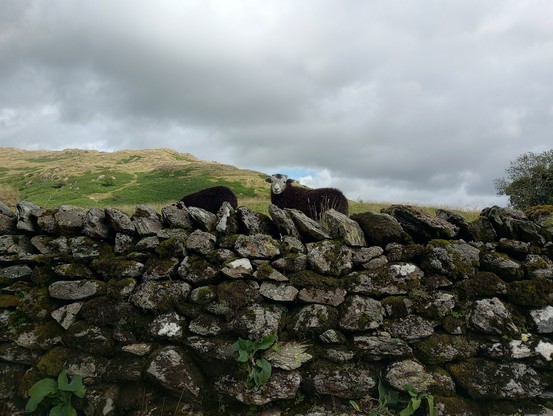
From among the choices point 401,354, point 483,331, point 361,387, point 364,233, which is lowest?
point 361,387

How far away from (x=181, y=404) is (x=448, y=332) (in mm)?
3668

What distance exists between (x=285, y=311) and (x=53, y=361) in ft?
10.7

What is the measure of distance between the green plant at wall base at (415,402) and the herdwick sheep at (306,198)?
542 centimetres

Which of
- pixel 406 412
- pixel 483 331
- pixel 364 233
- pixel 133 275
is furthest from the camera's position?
pixel 364 233

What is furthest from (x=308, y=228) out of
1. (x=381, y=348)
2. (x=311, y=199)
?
(x=311, y=199)

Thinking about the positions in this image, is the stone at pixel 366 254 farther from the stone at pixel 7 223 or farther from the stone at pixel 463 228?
the stone at pixel 7 223

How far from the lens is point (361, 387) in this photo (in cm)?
459

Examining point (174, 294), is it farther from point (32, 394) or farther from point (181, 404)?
point (32, 394)

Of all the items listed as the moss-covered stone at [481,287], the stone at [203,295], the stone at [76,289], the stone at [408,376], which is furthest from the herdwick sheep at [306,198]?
the stone at [76,289]

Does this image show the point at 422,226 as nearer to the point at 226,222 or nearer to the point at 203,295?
the point at 226,222

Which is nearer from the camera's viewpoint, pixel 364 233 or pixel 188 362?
pixel 188 362

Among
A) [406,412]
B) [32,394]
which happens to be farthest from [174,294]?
[406,412]

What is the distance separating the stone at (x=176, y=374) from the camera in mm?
4641

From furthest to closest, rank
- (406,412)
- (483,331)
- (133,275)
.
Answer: (133,275) < (483,331) < (406,412)
